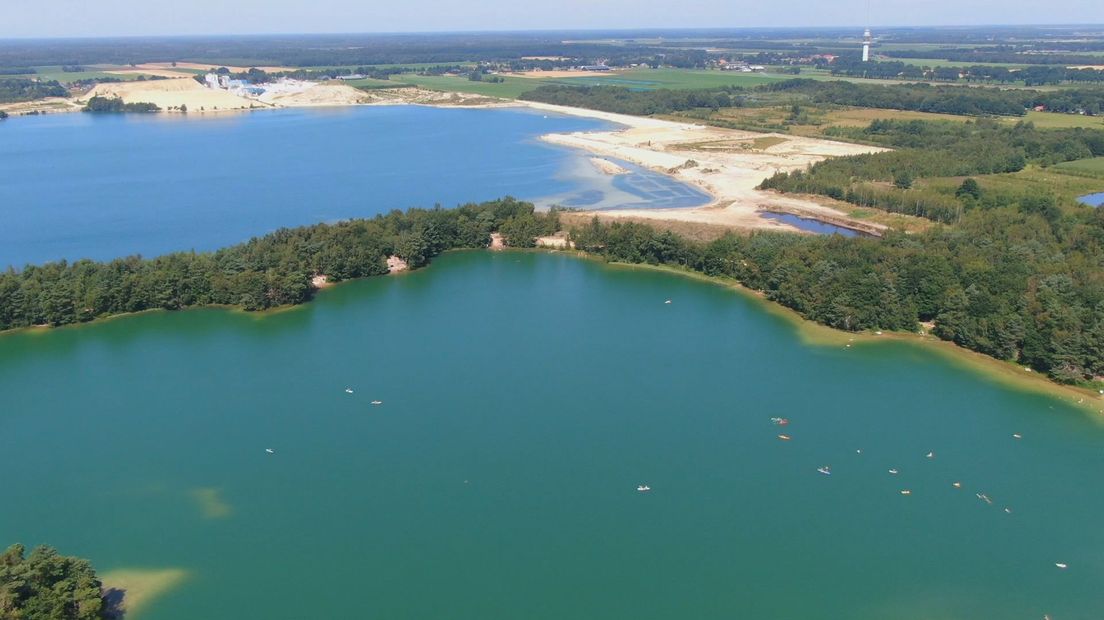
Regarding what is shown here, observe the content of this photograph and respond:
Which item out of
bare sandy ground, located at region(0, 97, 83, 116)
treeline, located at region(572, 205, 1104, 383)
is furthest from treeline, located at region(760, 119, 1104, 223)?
bare sandy ground, located at region(0, 97, 83, 116)

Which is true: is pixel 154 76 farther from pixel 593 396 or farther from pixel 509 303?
pixel 593 396

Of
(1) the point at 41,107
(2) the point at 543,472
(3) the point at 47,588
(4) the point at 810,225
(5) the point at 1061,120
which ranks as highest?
(1) the point at 41,107

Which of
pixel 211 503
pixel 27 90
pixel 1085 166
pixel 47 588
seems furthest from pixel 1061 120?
pixel 27 90

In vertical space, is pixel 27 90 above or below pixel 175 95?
above

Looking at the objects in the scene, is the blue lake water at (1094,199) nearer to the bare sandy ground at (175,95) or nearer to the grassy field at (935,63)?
the bare sandy ground at (175,95)

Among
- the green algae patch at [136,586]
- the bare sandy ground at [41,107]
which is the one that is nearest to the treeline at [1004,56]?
the bare sandy ground at [41,107]

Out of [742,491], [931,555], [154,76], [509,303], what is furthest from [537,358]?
[154,76]

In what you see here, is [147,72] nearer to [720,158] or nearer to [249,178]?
[249,178]
